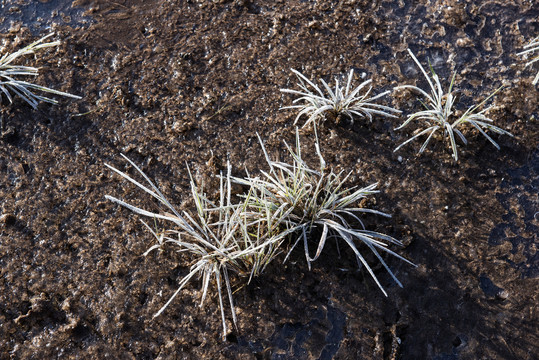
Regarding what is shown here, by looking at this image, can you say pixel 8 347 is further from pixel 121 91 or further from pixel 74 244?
pixel 121 91

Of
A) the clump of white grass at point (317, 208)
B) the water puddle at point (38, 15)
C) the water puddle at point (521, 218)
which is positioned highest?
the water puddle at point (38, 15)

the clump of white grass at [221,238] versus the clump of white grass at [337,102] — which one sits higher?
the clump of white grass at [337,102]

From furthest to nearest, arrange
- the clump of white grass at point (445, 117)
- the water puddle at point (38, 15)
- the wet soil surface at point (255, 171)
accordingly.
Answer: the water puddle at point (38, 15) < the clump of white grass at point (445, 117) < the wet soil surface at point (255, 171)

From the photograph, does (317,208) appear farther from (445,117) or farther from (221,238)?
(445,117)

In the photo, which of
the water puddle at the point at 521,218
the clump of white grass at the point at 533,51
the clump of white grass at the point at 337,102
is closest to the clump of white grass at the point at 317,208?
the clump of white grass at the point at 337,102

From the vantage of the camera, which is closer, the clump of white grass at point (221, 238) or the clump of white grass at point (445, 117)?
the clump of white grass at point (221, 238)

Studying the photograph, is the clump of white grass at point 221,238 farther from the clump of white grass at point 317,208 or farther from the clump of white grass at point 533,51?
the clump of white grass at point 533,51

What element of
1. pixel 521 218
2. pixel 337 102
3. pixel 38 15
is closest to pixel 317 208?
pixel 337 102
